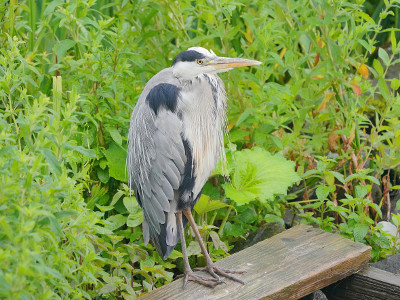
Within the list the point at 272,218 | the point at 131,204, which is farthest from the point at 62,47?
the point at 272,218

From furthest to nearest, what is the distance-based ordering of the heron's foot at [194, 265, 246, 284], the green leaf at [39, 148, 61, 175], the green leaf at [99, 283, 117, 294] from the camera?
the heron's foot at [194, 265, 246, 284] < the green leaf at [99, 283, 117, 294] < the green leaf at [39, 148, 61, 175]

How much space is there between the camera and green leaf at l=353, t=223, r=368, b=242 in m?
3.66

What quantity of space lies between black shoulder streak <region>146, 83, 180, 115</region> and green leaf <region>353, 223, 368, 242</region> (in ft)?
3.84

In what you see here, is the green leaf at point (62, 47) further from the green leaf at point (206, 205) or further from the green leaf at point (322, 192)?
the green leaf at point (322, 192)

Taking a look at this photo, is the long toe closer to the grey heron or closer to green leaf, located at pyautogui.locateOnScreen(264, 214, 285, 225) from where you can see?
the grey heron

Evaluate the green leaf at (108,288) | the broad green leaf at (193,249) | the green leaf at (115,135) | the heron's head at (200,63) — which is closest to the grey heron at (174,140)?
the heron's head at (200,63)

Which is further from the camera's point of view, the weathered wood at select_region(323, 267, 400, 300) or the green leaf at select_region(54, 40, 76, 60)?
the green leaf at select_region(54, 40, 76, 60)

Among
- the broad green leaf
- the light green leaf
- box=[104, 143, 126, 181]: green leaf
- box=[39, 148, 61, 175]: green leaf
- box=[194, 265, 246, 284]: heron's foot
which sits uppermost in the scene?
box=[39, 148, 61, 175]: green leaf

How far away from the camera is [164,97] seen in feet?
10.5

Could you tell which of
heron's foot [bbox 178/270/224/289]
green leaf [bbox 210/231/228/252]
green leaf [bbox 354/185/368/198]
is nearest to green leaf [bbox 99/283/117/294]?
heron's foot [bbox 178/270/224/289]

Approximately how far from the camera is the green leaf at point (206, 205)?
3.70 m

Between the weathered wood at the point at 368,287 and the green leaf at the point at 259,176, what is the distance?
0.55 metres

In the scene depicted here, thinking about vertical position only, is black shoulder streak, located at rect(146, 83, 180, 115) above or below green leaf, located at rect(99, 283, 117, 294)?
above

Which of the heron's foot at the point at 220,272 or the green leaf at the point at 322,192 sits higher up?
the green leaf at the point at 322,192
